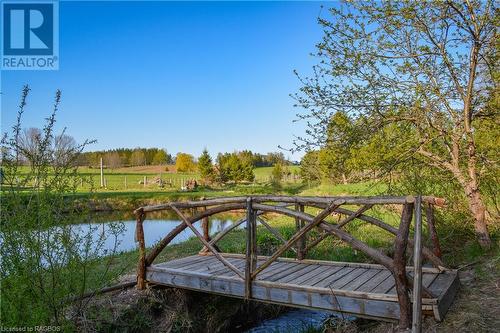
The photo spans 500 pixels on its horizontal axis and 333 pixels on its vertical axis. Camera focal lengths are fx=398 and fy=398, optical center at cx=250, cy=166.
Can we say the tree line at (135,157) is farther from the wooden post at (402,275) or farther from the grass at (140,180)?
the wooden post at (402,275)

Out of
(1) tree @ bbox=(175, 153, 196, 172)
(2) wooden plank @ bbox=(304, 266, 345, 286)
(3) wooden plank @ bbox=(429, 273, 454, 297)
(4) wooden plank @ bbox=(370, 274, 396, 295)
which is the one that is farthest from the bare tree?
(3) wooden plank @ bbox=(429, 273, 454, 297)

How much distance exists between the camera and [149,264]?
6395 millimetres

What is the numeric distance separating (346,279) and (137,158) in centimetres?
7839

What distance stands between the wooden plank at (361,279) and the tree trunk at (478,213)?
2.36 metres

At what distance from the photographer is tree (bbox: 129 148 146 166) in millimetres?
79125

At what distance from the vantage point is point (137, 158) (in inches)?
3140

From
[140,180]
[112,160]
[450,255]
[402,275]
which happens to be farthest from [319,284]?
[112,160]

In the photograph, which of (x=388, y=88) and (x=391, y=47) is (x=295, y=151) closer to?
(x=388, y=88)

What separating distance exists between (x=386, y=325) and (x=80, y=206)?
3.94m

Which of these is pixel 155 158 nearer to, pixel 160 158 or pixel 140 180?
pixel 160 158

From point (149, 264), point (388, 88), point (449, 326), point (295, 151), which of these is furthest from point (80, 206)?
point (388, 88)

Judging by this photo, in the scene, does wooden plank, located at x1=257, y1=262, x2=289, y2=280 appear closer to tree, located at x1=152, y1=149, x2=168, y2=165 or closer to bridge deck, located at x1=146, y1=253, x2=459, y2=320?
bridge deck, located at x1=146, y1=253, x2=459, y2=320

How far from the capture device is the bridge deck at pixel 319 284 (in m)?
4.31

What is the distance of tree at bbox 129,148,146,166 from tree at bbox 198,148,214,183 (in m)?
34.7
